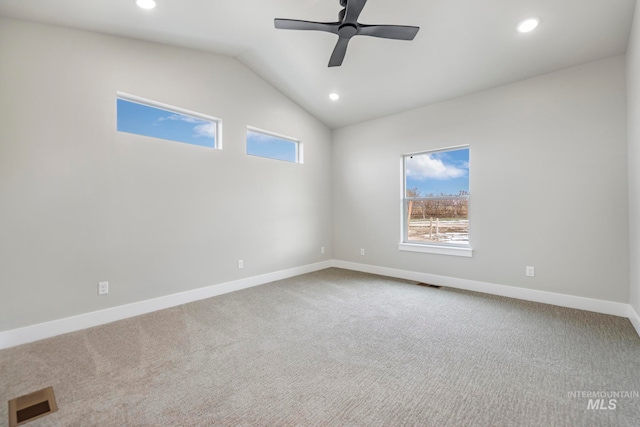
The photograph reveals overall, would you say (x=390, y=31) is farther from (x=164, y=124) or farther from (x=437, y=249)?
(x=437, y=249)

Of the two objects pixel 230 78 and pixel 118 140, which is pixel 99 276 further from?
pixel 230 78

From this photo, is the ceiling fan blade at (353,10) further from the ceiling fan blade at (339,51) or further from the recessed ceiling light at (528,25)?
the recessed ceiling light at (528,25)

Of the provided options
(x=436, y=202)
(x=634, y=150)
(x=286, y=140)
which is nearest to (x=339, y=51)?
(x=286, y=140)

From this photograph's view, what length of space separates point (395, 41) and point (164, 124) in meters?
2.90

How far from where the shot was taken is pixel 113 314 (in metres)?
2.95

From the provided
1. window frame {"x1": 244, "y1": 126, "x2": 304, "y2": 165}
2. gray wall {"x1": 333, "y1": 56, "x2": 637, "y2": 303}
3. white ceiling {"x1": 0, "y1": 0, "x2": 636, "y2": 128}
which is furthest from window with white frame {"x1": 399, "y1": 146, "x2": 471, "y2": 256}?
window frame {"x1": 244, "y1": 126, "x2": 304, "y2": 165}

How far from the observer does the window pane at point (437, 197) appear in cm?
418

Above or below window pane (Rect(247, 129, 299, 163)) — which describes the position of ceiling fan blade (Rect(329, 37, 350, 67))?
above

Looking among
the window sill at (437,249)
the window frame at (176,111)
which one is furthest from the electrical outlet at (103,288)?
the window sill at (437,249)

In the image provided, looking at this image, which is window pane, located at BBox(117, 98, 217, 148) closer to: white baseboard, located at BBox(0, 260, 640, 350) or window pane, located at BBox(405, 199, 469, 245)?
white baseboard, located at BBox(0, 260, 640, 350)

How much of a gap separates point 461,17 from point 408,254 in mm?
3196

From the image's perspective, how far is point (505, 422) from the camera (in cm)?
152

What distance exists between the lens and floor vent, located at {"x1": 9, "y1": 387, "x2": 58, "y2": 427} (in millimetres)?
1570

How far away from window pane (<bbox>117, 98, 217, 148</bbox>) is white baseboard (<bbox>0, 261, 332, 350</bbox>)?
1.91 m
